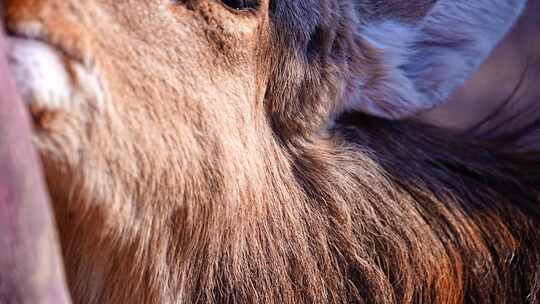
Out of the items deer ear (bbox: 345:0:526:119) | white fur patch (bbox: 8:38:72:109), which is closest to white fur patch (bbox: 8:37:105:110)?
white fur patch (bbox: 8:38:72:109)

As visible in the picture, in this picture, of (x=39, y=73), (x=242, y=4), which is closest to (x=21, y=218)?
(x=39, y=73)

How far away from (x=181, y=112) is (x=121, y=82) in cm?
18

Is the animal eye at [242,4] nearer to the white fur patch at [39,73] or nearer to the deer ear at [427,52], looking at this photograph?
the deer ear at [427,52]

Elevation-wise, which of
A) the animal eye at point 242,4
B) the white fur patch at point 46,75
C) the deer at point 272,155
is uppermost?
the animal eye at point 242,4

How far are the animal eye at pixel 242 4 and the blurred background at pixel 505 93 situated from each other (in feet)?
2.35

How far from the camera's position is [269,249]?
5.86ft

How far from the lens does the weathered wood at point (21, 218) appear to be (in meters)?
0.96

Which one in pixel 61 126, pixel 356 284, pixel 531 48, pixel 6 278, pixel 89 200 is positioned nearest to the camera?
pixel 6 278

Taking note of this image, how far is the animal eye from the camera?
1.67 m

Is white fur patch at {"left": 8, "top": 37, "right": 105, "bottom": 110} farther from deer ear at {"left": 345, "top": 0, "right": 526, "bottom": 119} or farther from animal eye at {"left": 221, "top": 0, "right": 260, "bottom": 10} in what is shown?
deer ear at {"left": 345, "top": 0, "right": 526, "bottom": 119}

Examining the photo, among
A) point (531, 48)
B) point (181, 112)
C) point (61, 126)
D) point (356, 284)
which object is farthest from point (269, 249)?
point (531, 48)

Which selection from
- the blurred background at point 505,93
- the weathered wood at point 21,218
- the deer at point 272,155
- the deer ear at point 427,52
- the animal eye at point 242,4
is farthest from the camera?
the blurred background at point 505,93

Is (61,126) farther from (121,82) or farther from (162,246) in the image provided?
(162,246)

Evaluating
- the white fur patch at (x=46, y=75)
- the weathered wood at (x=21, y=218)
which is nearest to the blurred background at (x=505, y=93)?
the white fur patch at (x=46, y=75)
